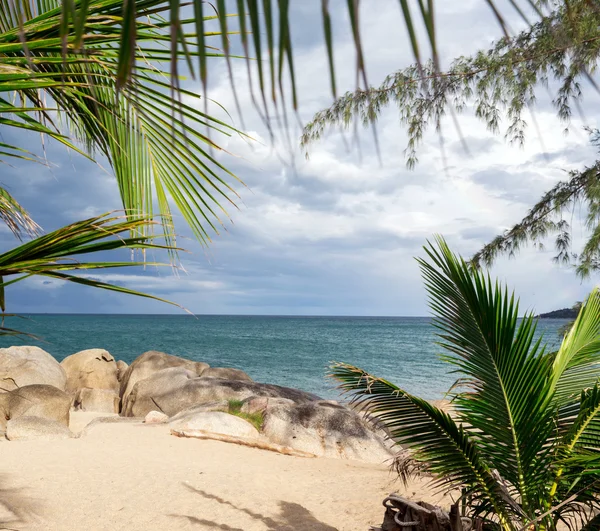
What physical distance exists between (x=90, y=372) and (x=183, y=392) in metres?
5.22

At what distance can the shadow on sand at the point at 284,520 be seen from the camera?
16.9 feet

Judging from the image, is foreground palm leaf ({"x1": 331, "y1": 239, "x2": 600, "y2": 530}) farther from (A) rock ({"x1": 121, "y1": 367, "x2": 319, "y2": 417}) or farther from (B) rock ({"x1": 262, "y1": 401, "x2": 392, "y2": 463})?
(A) rock ({"x1": 121, "y1": 367, "x2": 319, "y2": 417})

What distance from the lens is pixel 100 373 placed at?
14688 mm

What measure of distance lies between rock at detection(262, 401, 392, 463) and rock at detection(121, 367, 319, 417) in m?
1.49

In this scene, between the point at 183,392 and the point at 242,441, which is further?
the point at 183,392

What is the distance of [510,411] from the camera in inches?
121

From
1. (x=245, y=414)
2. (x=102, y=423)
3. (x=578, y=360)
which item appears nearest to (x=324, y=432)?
(x=245, y=414)

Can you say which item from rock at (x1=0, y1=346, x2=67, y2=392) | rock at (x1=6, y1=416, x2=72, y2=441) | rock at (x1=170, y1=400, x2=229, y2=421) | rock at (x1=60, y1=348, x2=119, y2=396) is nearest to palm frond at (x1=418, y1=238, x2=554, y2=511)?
rock at (x1=170, y1=400, x2=229, y2=421)

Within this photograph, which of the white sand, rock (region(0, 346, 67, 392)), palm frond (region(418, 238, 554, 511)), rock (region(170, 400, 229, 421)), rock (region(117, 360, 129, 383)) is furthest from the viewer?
rock (region(117, 360, 129, 383))

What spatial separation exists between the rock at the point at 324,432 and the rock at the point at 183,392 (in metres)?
1.49

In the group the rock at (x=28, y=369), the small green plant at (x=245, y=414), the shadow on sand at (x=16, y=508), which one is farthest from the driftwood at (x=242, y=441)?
the rock at (x=28, y=369)

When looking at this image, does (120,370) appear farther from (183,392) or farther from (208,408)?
(208,408)

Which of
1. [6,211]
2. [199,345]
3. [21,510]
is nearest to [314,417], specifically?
[21,510]

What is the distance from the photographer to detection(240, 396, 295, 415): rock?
8805mm
